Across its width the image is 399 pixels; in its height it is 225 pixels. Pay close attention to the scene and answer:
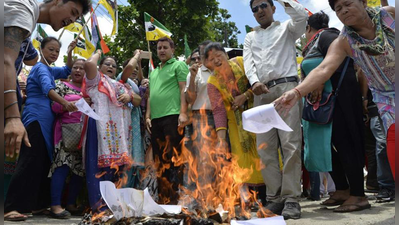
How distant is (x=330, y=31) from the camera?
4.52 m

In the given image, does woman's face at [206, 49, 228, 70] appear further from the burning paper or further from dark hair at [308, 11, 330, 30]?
the burning paper

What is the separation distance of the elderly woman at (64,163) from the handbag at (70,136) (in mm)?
28

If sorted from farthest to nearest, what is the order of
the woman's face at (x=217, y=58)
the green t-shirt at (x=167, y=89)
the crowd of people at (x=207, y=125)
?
the green t-shirt at (x=167, y=89), the woman's face at (x=217, y=58), the crowd of people at (x=207, y=125)

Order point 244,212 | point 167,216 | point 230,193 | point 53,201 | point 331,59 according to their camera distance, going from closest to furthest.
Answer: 1. point 167,216
2. point 331,59
3. point 244,212
4. point 230,193
5. point 53,201

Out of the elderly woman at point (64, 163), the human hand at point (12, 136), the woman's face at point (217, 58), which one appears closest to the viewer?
the human hand at point (12, 136)

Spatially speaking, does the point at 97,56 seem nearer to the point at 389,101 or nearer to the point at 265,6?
the point at 265,6

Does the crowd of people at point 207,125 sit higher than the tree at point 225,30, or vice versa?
the tree at point 225,30

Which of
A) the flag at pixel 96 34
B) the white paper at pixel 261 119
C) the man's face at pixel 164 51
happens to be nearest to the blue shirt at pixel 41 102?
the man's face at pixel 164 51

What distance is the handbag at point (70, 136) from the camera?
4.64 m

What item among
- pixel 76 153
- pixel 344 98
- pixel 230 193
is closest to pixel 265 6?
pixel 344 98

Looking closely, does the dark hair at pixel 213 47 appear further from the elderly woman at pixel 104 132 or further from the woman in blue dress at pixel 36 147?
the woman in blue dress at pixel 36 147

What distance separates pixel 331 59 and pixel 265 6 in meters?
1.47

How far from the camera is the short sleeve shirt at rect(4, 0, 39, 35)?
2.35 meters

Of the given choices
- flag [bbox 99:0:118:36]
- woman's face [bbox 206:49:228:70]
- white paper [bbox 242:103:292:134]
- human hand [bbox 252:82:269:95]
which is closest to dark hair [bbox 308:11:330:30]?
woman's face [bbox 206:49:228:70]
